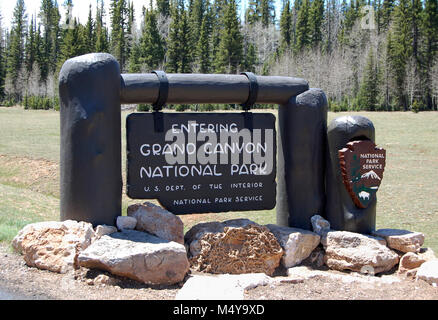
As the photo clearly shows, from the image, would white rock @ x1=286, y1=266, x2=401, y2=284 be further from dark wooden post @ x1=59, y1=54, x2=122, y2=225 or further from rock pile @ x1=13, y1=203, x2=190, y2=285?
dark wooden post @ x1=59, y1=54, x2=122, y2=225

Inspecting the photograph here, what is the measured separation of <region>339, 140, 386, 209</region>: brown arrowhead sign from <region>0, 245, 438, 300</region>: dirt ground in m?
1.22

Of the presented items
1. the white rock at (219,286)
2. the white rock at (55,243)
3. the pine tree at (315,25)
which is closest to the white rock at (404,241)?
the white rock at (219,286)

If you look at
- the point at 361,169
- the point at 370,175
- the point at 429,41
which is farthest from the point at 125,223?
the point at 429,41

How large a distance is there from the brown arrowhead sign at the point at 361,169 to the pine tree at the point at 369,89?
40.4 metres

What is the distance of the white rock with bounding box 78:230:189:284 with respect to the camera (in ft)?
16.2

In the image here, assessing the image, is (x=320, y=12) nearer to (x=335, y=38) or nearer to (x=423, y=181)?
(x=335, y=38)

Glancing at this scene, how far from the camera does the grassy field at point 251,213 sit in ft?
32.4

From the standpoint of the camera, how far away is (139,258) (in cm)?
501

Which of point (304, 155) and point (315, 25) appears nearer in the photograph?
point (304, 155)

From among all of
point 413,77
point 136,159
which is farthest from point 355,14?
point 136,159

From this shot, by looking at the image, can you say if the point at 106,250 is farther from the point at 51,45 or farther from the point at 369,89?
the point at 51,45

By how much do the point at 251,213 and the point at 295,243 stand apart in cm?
530

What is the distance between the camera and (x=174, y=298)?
4.78 metres

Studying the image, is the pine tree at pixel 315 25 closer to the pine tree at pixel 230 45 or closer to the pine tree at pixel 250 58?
the pine tree at pixel 250 58
